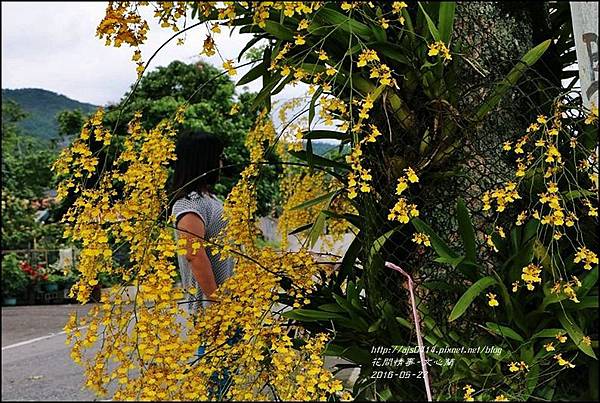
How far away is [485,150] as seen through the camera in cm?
109

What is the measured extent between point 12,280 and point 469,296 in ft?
27.1

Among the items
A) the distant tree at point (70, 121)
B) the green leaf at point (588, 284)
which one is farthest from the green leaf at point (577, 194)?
the distant tree at point (70, 121)

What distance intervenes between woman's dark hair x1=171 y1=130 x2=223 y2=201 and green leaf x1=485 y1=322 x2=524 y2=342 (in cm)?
83

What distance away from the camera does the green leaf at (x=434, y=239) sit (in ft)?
3.22

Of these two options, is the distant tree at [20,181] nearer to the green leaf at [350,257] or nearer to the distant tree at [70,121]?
the distant tree at [70,121]

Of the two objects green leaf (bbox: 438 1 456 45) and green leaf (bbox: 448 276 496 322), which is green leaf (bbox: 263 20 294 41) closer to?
green leaf (bbox: 438 1 456 45)

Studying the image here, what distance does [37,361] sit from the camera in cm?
476

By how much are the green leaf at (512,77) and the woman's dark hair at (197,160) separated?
78cm

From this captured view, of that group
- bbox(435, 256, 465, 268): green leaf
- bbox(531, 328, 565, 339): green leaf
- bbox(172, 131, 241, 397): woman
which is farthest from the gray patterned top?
bbox(531, 328, 565, 339): green leaf

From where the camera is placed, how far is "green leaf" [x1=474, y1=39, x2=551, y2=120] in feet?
3.29

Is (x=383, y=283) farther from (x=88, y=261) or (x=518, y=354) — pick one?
(x=88, y=261)

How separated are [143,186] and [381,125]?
0.42 meters

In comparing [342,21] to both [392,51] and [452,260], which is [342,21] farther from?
[452,260]

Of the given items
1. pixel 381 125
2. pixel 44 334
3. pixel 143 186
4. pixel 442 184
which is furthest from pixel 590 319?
pixel 44 334
